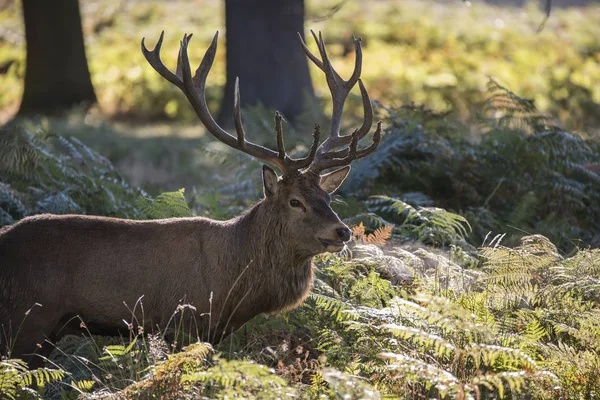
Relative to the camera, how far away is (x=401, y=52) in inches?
814

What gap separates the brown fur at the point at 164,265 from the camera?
5.40 meters

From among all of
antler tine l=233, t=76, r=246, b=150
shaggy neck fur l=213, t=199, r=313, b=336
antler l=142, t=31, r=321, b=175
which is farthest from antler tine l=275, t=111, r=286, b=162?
shaggy neck fur l=213, t=199, r=313, b=336

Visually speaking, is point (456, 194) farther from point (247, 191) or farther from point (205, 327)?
point (205, 327)

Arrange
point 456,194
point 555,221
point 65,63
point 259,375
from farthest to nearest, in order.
A: point 65,63 < point 456,194 < point 555,221 < point 259,375

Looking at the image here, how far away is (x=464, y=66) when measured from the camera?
64.3 ft

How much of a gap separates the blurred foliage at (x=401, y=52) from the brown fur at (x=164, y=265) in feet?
29.4

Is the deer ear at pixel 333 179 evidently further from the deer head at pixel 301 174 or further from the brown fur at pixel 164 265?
the brown fur at pixel 164 265

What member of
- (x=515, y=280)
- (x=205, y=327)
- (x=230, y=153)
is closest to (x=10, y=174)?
(x=230, y=153)

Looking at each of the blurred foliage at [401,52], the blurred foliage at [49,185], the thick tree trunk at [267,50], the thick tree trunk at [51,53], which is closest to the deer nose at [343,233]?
→ the blurred foliage at [49,185]

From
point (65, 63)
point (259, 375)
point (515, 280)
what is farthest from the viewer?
point (65, 63)

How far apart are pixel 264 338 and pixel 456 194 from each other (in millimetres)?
3589

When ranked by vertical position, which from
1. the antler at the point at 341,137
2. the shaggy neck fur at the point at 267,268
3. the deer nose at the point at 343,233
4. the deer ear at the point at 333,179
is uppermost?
the antler at the point at 341,137

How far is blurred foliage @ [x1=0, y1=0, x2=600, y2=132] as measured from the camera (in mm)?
17688

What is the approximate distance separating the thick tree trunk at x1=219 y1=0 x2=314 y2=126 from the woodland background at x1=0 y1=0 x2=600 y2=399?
21cm
